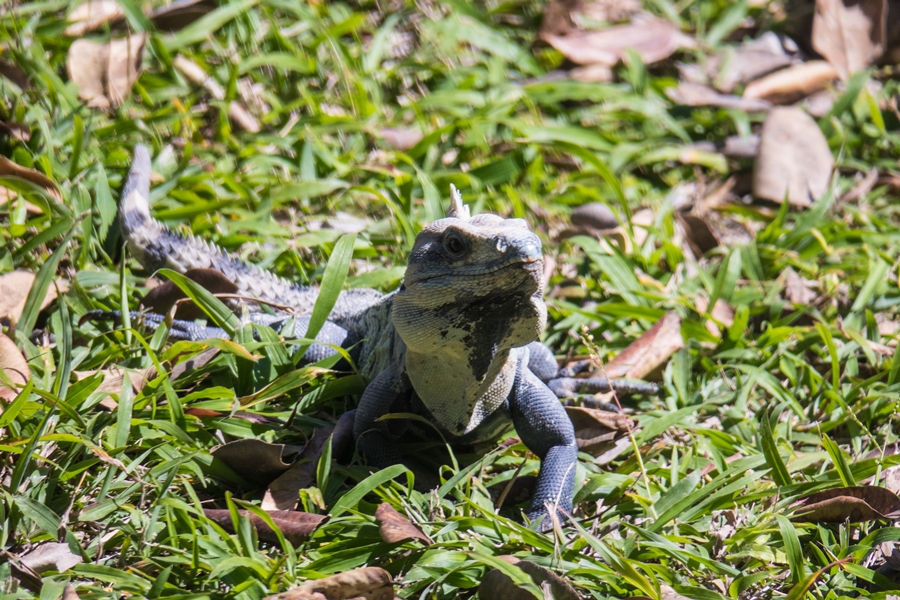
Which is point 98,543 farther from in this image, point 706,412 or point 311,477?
point 706,412

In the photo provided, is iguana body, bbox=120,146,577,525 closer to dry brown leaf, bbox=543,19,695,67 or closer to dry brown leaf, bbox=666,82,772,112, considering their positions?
dry brown leaf, bbox=666,82,772,112

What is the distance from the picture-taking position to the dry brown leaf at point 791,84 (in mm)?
6711

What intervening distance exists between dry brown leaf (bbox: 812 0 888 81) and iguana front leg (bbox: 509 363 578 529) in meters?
5.10

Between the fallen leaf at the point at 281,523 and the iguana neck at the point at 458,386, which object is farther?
the iguana neck at the point at 458,386

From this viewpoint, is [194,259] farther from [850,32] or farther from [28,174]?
[850,32]


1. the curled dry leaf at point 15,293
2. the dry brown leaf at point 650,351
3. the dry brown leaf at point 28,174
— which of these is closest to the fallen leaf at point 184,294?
the curled dry leaf at point 15,293

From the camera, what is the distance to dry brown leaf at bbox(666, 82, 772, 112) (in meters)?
6.52

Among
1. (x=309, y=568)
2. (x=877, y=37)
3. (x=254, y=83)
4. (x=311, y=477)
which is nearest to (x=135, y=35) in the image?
(x=254, y=83)

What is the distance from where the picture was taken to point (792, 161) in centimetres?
593

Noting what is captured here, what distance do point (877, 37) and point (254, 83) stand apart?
515 cm

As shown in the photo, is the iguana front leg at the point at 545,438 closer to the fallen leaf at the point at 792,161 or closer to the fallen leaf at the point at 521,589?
the fallen leaf at the point at 521,589

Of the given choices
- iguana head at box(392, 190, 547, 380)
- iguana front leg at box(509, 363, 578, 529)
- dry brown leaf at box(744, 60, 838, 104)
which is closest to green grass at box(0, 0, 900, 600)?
iguana front leg at box(509, 363, 578, 529)

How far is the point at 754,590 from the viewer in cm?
297

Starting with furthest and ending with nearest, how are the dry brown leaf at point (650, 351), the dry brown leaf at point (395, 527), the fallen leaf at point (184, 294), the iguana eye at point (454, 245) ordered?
the dry brown leaf at point (650, 351), the fallen leaf at point (184, 294), the iguana eye at point (454, 245), the dry brown leaf at point (395, 527)
